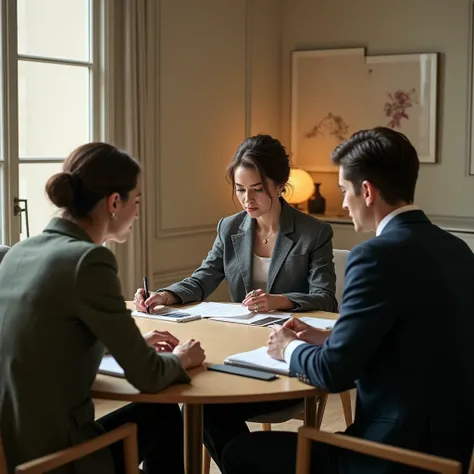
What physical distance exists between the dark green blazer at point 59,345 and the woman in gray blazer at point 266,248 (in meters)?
1.05

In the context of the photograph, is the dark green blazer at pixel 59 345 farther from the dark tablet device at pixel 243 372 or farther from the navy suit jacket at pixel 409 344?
the navy suit jacket at pixel 409 344

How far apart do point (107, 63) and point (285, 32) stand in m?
1.70

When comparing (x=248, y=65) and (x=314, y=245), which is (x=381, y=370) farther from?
(x=248, y=65)

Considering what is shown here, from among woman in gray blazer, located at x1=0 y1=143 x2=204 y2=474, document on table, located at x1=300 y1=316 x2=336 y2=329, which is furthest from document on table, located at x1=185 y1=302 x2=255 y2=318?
woman in gray blazer, located at x1=0 y1=143 x2=204 y2=474

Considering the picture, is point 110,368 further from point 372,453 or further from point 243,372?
point 372,453

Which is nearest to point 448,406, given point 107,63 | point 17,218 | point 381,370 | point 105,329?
point 381,370

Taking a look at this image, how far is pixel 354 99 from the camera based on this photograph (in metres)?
5.53

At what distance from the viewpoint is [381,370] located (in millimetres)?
1974

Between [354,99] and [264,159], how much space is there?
2.44 metres

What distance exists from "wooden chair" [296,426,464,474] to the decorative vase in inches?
147

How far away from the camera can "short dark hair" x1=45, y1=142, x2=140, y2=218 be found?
6.81 ft

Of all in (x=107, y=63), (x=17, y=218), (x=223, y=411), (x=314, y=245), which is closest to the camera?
(x=223, y=411)

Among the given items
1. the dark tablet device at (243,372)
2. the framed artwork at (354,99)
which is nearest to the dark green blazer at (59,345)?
the dark tablet device at (243,372)

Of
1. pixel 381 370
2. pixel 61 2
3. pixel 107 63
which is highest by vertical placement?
pixel 61 2
